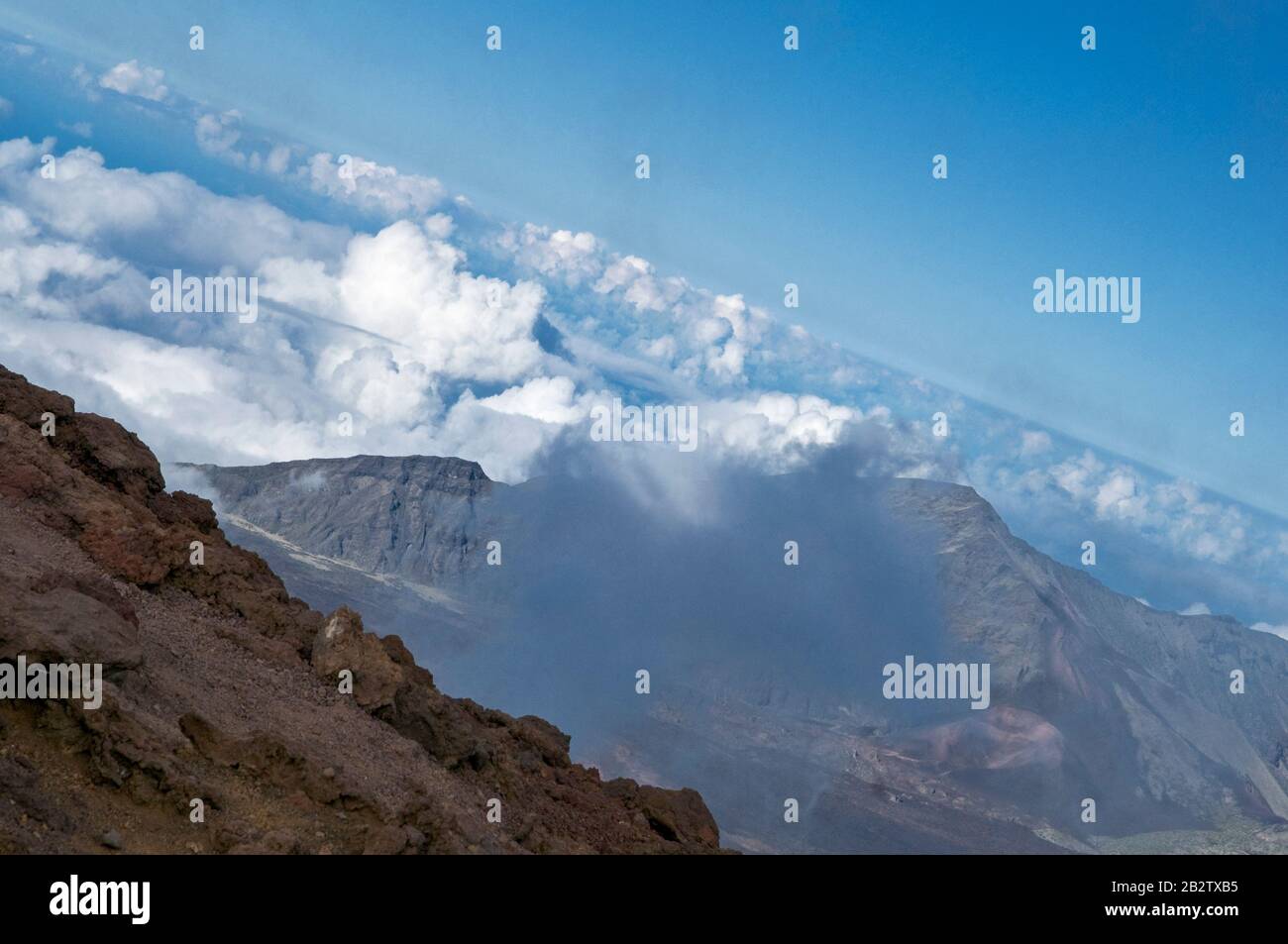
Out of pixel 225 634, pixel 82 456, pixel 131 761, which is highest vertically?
pixel 82 456

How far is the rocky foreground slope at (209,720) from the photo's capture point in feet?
64.5

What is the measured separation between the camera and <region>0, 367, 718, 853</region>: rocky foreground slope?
19.7 metres

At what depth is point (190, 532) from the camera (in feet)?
100

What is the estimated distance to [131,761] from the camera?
1988 cm

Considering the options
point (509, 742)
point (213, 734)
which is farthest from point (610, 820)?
point (213, 734)

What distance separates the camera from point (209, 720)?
2262 centimetres
